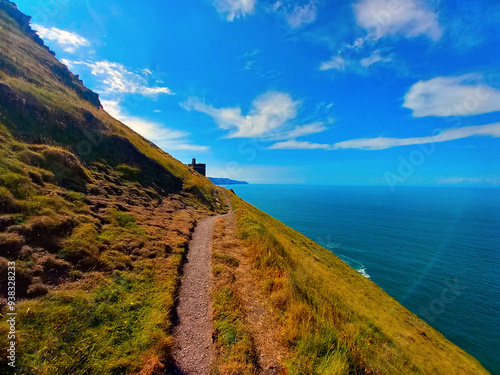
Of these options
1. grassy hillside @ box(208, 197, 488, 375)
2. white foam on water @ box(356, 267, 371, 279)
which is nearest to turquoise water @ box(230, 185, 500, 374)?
white foam on water @ box(356, 267, 371, 279)

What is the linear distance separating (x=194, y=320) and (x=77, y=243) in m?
9.28

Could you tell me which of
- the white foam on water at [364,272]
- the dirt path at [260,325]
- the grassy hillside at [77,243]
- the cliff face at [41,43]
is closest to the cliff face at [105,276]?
the grassy hillside at [77,243]

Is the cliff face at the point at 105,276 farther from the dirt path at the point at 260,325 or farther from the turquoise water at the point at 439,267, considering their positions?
the turquoise water at the point at 439,267

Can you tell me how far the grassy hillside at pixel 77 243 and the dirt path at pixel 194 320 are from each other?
0.71 metres

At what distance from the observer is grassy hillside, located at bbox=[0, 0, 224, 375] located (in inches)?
329

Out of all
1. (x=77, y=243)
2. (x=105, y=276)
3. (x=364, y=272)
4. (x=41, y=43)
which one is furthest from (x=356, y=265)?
(x=41, y=43)

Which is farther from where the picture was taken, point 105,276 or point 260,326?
point 105,276

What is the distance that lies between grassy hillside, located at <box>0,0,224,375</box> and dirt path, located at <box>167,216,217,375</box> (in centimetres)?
71

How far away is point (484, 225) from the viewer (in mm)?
130875

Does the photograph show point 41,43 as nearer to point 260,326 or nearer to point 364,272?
point 260,326

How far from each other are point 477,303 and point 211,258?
232 ft

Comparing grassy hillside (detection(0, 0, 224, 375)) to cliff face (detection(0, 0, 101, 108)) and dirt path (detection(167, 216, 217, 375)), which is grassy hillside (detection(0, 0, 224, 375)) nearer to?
dirt path (detection(167, 216, 217, 375))

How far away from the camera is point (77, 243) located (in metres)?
13.4

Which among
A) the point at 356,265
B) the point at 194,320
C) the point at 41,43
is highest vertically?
the point at 41,43
